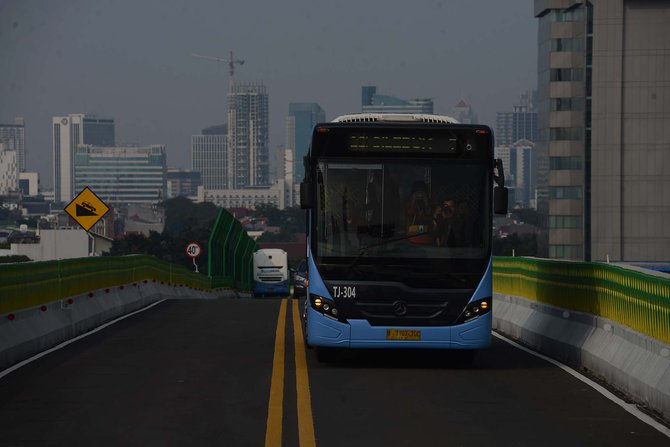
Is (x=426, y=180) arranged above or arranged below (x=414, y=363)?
above

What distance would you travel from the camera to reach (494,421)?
1275cm

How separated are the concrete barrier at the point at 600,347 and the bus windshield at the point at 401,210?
70.6 inches

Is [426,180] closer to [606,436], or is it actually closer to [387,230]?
[387,230]

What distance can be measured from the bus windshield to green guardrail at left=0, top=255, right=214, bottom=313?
4211 mm

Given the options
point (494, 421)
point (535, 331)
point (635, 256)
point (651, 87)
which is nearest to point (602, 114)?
point (651, 87)

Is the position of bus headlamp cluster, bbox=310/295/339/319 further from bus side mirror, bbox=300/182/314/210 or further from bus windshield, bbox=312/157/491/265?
bus side mirror, bbox=300/182/314/210

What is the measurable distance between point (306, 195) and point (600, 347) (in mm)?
4008

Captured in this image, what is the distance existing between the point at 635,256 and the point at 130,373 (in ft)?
379

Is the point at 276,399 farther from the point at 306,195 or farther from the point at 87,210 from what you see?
the point at 87,210

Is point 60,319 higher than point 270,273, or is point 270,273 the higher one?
point 60,319

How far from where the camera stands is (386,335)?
56.4 feet

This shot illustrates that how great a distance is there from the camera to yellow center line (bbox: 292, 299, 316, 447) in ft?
37.8

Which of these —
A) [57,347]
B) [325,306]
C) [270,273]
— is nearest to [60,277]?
[57,347]

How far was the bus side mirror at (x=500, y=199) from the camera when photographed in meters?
16.8
